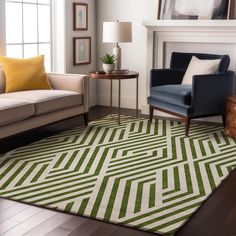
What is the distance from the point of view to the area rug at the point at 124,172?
9.36 feet

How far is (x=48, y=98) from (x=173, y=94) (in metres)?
1.30

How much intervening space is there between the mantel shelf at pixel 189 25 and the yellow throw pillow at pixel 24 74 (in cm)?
149

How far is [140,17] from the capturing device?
594 cm

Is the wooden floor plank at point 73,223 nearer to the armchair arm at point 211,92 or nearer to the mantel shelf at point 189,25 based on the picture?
the armchair arm at point 211,92

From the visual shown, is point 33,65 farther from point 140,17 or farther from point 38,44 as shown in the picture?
point 140,17

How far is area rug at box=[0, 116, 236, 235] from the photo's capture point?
112 inches

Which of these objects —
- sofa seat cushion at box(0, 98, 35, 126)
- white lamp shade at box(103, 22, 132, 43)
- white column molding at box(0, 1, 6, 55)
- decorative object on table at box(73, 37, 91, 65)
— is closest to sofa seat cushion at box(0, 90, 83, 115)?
sofa seat cushion at box(0, 98, 35, 126)

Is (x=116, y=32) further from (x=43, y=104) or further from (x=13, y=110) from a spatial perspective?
(x=13, y=110)

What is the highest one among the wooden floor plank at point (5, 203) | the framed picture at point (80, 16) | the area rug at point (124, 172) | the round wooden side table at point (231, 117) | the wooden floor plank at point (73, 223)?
the framed picture at point (80, 16)

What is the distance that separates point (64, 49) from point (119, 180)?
2.81 meters

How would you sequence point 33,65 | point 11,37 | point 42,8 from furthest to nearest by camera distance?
point 42,8
point 11,37
point 33,65

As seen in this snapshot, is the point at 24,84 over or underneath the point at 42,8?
underneath

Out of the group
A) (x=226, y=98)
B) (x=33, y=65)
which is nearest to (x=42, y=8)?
(x=33, y=65)

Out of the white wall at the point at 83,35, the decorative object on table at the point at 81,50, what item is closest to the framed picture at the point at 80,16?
the white wall at the point at 83,35
